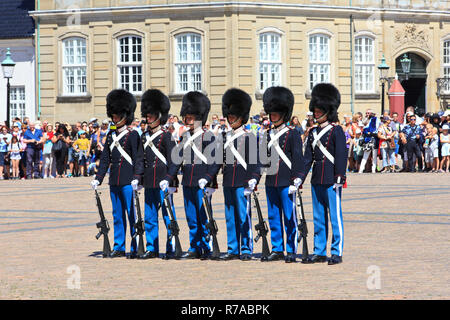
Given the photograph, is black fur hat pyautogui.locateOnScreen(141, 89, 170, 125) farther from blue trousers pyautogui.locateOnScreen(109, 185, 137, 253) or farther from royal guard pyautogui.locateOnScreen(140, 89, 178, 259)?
blue trousers pyautogui.locateOnScreen(109, 185, 137, 253)

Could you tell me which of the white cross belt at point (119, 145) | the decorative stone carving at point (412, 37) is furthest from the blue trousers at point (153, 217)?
the decorative stone carving at point (412, 37)

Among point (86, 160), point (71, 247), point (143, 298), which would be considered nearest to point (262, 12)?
point (86, 160)

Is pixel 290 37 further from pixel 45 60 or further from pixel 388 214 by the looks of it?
pixel 388 214

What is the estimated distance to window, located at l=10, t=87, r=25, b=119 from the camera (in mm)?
43500

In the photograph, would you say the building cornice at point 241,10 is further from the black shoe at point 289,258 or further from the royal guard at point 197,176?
the black shoe at point 289,258

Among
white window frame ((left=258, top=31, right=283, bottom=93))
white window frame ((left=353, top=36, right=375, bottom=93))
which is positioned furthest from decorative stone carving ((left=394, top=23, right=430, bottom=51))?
white window frame ((left=258, top=31, right=283, bottom=93))

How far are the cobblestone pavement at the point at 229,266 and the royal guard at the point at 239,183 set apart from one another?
0.33 metres

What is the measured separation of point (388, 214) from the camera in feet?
54.3

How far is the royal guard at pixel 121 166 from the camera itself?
1262 centimetres

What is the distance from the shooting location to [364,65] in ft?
138

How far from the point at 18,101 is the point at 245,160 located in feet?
106

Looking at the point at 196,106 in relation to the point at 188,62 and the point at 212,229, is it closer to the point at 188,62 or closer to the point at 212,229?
the point at 212,229

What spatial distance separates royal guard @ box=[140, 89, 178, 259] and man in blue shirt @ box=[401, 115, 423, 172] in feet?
57.4

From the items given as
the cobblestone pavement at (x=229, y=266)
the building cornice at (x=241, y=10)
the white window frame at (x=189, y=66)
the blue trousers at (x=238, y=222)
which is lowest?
the cobblestone pavement at (x=229, y=266)
